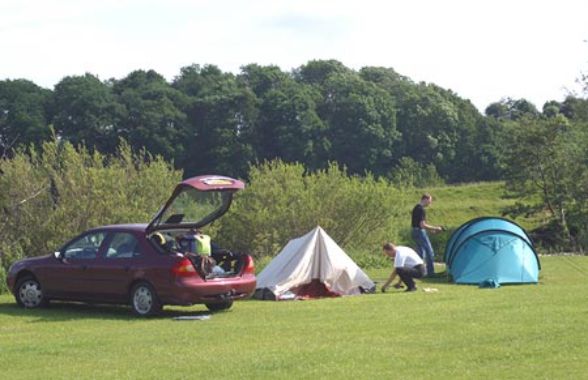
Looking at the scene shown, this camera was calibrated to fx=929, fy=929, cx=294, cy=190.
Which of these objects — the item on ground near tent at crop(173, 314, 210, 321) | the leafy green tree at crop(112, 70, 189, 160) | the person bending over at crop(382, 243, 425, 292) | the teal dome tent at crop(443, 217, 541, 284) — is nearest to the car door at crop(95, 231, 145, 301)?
the item on ground near tent at crop(173, 314, 210, 321)

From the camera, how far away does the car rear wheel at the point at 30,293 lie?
16.4m

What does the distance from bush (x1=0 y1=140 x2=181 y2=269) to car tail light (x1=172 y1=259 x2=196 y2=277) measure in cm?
1088

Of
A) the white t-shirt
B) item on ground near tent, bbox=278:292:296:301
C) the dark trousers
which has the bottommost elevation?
item on ground near tent, bbox=278:292:296:301

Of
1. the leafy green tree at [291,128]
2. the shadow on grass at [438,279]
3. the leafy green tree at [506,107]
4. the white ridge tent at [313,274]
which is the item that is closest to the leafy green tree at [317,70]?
the leafy green tree at [291,128]

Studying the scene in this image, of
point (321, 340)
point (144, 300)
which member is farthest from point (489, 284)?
point (321, 340)

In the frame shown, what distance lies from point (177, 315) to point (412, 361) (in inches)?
258

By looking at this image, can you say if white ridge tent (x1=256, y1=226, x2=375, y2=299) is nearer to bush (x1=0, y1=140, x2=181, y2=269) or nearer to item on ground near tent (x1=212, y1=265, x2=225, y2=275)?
item on ground near tent (x1=212, y1=265, x2=225, y2=275)

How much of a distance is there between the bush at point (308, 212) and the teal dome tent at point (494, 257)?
324 inches

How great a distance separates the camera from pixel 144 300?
15.0m

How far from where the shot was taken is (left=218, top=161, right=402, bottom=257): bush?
93.5 ft

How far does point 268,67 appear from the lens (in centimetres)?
9050

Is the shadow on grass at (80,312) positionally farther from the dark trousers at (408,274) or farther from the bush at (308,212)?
the bush at (308,212)

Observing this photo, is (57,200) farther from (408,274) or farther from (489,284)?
(489,284)

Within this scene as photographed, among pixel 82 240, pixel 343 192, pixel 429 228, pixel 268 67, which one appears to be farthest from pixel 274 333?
pixel 268 67
